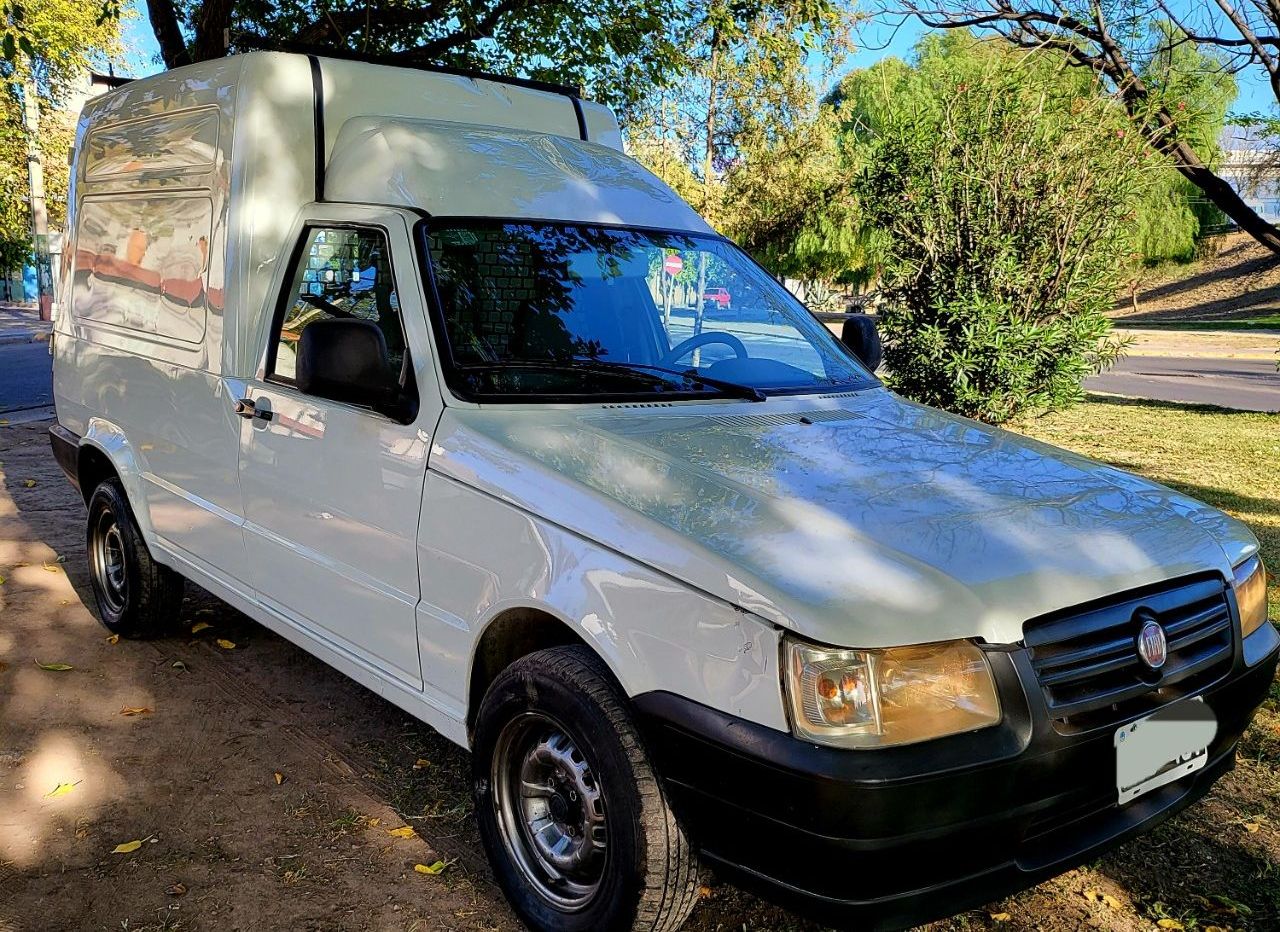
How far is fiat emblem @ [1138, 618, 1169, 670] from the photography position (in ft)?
8.43

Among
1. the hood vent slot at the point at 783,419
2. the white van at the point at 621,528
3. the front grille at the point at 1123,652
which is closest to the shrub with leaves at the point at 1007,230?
the white van at the point at 621,528

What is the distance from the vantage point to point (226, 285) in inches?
164

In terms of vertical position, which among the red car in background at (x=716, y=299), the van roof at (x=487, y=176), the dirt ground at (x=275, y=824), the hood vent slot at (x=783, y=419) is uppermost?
the van roof at (x=487, y=176)

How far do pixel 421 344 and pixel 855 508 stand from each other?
1.43 meters

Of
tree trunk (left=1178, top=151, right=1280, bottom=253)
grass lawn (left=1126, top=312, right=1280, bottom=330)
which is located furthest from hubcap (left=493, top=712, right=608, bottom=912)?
grass lawn (left=1126, top=312, right=1280, bottom=330)

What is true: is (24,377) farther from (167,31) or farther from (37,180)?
(37,180)

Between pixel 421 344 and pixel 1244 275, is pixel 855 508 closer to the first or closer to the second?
pixel 421 344

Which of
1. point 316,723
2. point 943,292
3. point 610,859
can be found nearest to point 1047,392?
point 943,292

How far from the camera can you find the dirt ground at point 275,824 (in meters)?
3.09

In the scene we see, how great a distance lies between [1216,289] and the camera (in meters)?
52.8

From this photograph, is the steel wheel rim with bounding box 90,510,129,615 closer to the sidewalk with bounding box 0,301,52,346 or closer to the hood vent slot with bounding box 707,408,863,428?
the hood vent slot with bounding box 707,408,863,428

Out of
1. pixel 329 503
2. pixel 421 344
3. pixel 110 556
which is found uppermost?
pixel 421 344

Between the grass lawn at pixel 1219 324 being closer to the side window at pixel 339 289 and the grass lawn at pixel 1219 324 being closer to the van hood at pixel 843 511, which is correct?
the van hood at pixel 843 511

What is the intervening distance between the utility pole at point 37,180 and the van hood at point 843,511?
2411cm
